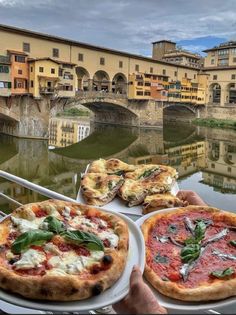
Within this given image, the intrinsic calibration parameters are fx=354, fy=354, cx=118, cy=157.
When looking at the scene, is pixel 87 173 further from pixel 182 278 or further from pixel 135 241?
pixel 182 278

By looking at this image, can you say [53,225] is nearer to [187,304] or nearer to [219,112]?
[187,304]

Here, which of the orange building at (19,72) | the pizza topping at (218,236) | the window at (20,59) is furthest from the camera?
the window at (20,59)

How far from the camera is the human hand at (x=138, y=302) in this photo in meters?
0.99

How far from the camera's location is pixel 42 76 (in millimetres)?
19938

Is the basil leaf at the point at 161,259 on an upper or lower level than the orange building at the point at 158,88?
lower

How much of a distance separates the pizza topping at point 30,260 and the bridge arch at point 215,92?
3886 cm

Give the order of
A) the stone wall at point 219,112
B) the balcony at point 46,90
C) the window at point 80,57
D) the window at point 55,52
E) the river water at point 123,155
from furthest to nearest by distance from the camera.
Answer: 1. the stone wall at point 219,112
2. the window at point 80,57
3. the window at point 55,52
4. the balcony at point 46,90
5. the river water at point 123,155

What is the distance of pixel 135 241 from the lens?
4.41ft

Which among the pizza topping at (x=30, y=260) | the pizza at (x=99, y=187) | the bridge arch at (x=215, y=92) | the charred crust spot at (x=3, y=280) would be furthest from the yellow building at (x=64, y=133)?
the charred crust spot at (x=3, y=280)

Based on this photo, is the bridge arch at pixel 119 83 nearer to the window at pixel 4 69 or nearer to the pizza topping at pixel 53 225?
the window at pixel 4 69

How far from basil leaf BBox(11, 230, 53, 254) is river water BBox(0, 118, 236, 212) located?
269 inches

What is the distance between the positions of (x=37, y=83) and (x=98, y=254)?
19742 mm

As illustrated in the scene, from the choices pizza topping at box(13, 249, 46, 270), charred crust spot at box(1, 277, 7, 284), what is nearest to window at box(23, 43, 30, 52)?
pizza topping at box(13, 249, 46, 270)

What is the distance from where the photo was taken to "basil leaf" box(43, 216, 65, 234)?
1337mm
